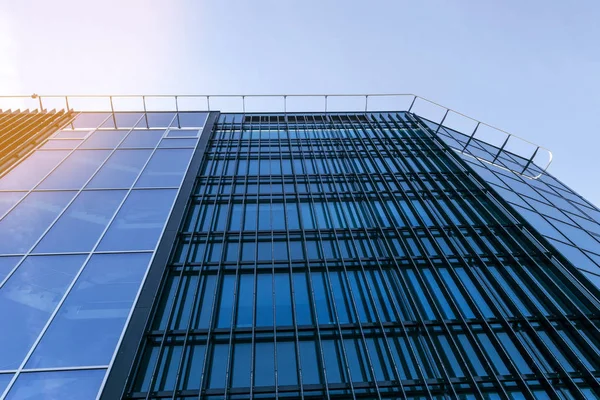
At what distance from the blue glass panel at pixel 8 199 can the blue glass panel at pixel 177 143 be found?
5.87 m

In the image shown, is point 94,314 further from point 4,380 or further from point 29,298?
point 4,380

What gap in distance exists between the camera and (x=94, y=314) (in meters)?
10.0

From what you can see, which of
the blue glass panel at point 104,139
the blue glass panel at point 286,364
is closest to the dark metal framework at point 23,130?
the blue glass panel at point 104,139

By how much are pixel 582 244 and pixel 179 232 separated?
1321cm

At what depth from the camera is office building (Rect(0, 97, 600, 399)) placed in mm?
Answer: 8797

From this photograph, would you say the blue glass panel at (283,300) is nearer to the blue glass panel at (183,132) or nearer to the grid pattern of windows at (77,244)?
the grid pattern of windows at (77,244)

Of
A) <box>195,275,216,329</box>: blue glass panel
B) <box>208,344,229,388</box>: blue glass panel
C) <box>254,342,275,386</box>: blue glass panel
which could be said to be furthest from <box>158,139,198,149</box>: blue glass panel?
<box>254,342,275,386</box>: blue glass panel

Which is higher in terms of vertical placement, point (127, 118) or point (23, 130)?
point (127, 118)

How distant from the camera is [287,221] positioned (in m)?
13.8

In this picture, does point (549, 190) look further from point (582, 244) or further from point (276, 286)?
point (276, 286)

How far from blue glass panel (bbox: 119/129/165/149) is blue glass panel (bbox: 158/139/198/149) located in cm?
36

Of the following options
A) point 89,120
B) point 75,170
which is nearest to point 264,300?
point 75,170

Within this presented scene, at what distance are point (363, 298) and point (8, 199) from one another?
494 inches

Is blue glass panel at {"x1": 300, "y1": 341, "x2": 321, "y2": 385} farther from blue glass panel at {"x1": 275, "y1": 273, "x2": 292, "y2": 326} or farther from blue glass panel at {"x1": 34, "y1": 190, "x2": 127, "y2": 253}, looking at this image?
blue glass panel at {"x1": 34, "y1": 190, "x2": 127, "y2": 253}
